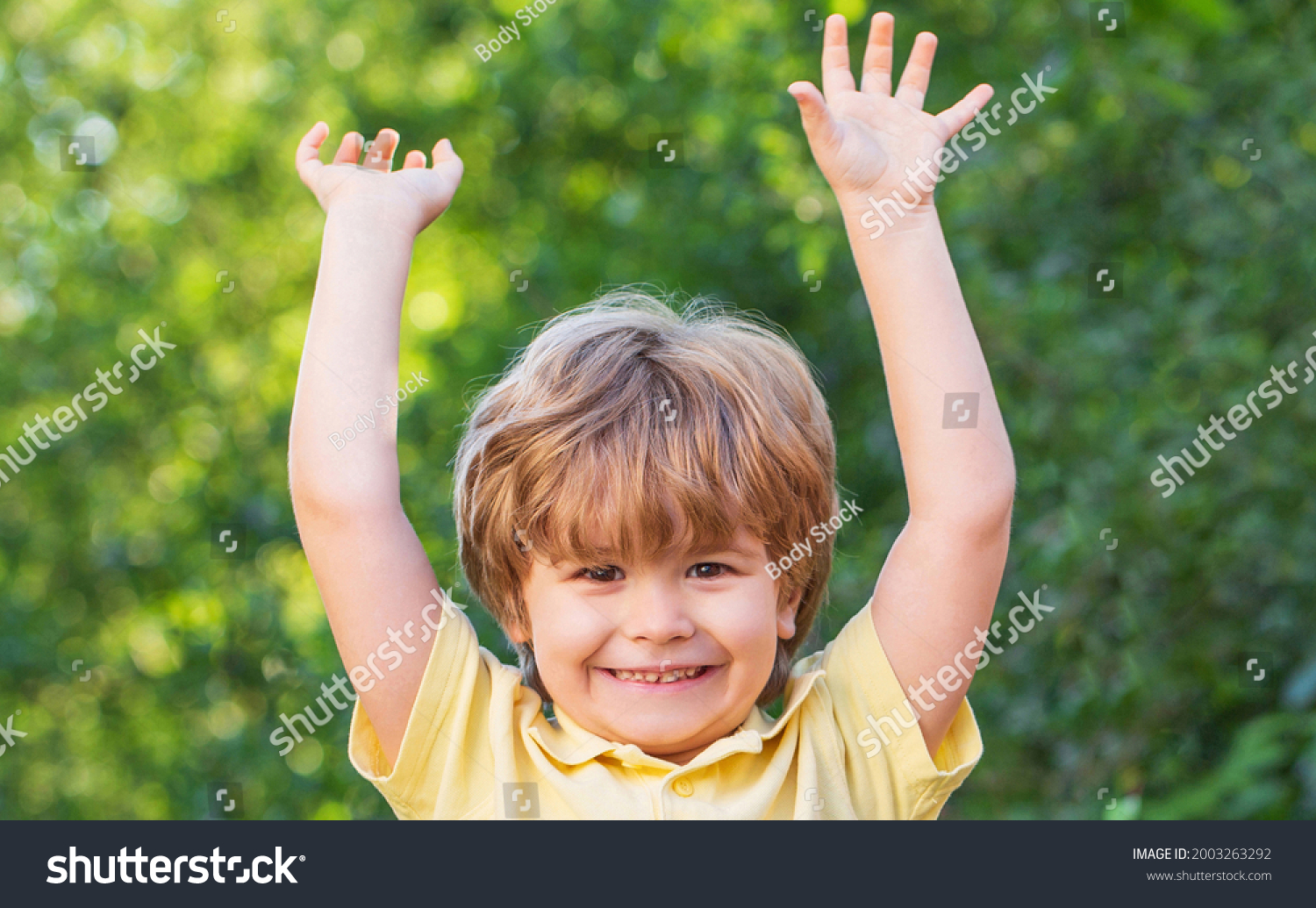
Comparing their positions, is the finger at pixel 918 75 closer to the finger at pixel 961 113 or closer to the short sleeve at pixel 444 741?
the finger at pixel 961 113

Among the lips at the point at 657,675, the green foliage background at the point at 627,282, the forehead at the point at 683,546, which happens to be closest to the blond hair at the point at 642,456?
the forehead at the point at 683,546

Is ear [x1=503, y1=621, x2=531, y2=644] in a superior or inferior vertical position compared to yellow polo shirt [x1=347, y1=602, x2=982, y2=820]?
superior

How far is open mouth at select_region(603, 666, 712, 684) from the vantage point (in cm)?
100

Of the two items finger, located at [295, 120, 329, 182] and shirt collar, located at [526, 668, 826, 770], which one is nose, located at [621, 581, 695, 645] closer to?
shirt collar, located at [526, 668, 826, 770]

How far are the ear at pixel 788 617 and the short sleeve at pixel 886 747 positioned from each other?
6 cm

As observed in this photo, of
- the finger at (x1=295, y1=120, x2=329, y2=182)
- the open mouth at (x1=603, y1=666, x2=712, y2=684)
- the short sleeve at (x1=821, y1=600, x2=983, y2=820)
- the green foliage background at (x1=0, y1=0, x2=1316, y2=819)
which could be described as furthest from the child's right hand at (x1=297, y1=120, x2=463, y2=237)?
the green foliage background at (x1=0, y1=0, x2=1316, y2=819)

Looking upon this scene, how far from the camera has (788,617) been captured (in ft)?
3.57

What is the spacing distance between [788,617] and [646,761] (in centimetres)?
19

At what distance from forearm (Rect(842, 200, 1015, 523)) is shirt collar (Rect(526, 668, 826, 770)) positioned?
0.68 ft

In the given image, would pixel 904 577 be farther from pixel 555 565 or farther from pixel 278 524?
pixel 278 524

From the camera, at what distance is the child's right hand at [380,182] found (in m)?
1.05

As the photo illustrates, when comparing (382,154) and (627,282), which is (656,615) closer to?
(382,154)

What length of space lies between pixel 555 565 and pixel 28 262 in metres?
2.96

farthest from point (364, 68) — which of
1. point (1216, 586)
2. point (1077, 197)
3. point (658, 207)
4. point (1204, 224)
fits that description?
point (1216, 586)
